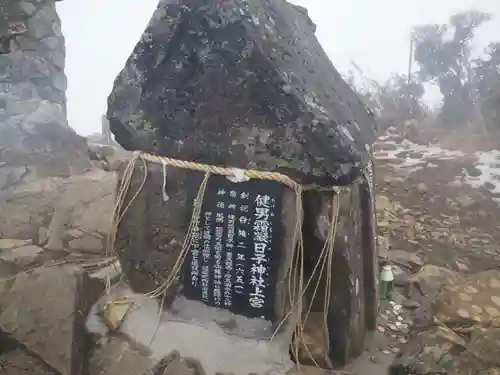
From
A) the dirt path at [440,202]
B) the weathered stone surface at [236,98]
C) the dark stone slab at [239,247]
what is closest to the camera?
the weathered stone surface at [236,98]

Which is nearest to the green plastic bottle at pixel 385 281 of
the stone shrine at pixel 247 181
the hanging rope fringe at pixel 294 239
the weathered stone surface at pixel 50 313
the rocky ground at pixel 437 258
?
the rocky ground at pixel 437 258

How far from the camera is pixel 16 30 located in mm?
3793

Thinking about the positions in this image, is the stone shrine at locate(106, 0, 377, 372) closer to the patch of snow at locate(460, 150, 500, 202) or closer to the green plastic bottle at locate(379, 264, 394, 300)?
the green plastic bottle at locate(379, 264, 394, 300)

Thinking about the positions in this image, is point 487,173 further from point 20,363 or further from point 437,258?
point 20,363

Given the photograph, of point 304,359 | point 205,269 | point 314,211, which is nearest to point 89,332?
point 205,269

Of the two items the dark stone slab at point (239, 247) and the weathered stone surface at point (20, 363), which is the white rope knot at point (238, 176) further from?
the weathered stone surface at point (20, 363)

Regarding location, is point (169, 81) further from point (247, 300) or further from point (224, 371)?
point (224, 371)

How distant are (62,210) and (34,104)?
4.75 ft

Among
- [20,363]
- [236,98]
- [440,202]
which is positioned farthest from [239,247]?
[440,202]

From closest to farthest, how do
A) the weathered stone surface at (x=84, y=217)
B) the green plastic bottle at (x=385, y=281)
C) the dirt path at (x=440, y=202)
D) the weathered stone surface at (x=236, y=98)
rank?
the weathered stone surface at (x=236, y=98)
the green plastic bottle at (x=385, y=281)
the dirt path at (x=440, y=202)
the weathered stone surface at (x=84, y=217)

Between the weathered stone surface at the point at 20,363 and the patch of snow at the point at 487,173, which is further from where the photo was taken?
the patch of snow at the point at 487,173

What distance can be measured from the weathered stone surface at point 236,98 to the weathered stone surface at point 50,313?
0.61 metres

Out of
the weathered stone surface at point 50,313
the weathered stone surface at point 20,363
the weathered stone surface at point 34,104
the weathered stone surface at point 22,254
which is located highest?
the weathered stone surface at point 34,104

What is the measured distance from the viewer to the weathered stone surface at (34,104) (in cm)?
382
